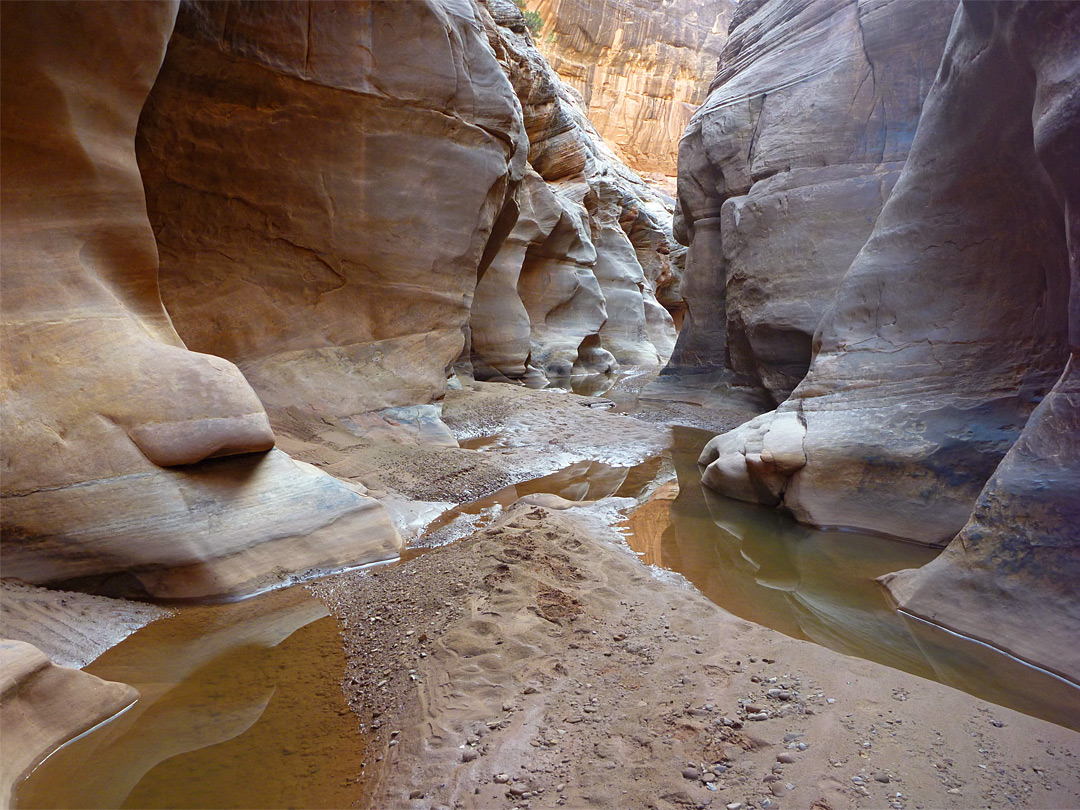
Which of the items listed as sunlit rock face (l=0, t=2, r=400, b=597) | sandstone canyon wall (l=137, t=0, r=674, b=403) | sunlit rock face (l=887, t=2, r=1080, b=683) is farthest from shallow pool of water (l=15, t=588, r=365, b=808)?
sandstone canyon wall (l=137, t=0, r=674, b=403)

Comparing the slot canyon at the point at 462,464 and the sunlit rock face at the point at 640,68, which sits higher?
the sunlit rock face at the point at 640,68

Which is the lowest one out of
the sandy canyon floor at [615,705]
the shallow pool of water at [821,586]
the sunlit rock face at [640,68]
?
the shallow pool of water at [821,586]

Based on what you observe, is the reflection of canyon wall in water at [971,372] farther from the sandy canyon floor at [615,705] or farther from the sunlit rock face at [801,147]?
the sunlit rock face at [801,147]

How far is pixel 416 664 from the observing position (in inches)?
103

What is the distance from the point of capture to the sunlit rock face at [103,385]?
3.08m

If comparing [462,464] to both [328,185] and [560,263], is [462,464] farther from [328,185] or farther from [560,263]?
[560,263]

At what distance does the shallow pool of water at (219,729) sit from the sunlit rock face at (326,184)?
140 inches

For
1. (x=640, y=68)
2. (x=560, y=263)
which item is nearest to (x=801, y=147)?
(x=560, y=263)

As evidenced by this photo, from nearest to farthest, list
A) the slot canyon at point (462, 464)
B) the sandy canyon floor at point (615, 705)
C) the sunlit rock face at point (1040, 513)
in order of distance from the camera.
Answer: the sandy canyon floor at point (615, 705)
the slot canyon at point (462, 464)
the sunlit rock face at point (1040, 513)

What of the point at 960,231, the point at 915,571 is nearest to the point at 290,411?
the point at 915,571

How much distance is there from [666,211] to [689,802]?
96.3ft

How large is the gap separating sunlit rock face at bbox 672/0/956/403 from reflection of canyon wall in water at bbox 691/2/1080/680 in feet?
10.00

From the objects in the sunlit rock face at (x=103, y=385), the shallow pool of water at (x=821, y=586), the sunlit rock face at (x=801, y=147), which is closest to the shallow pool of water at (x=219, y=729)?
the sunlit rock face at (x=103, y=385)

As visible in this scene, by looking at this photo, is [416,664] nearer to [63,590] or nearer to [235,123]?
[63,590]
